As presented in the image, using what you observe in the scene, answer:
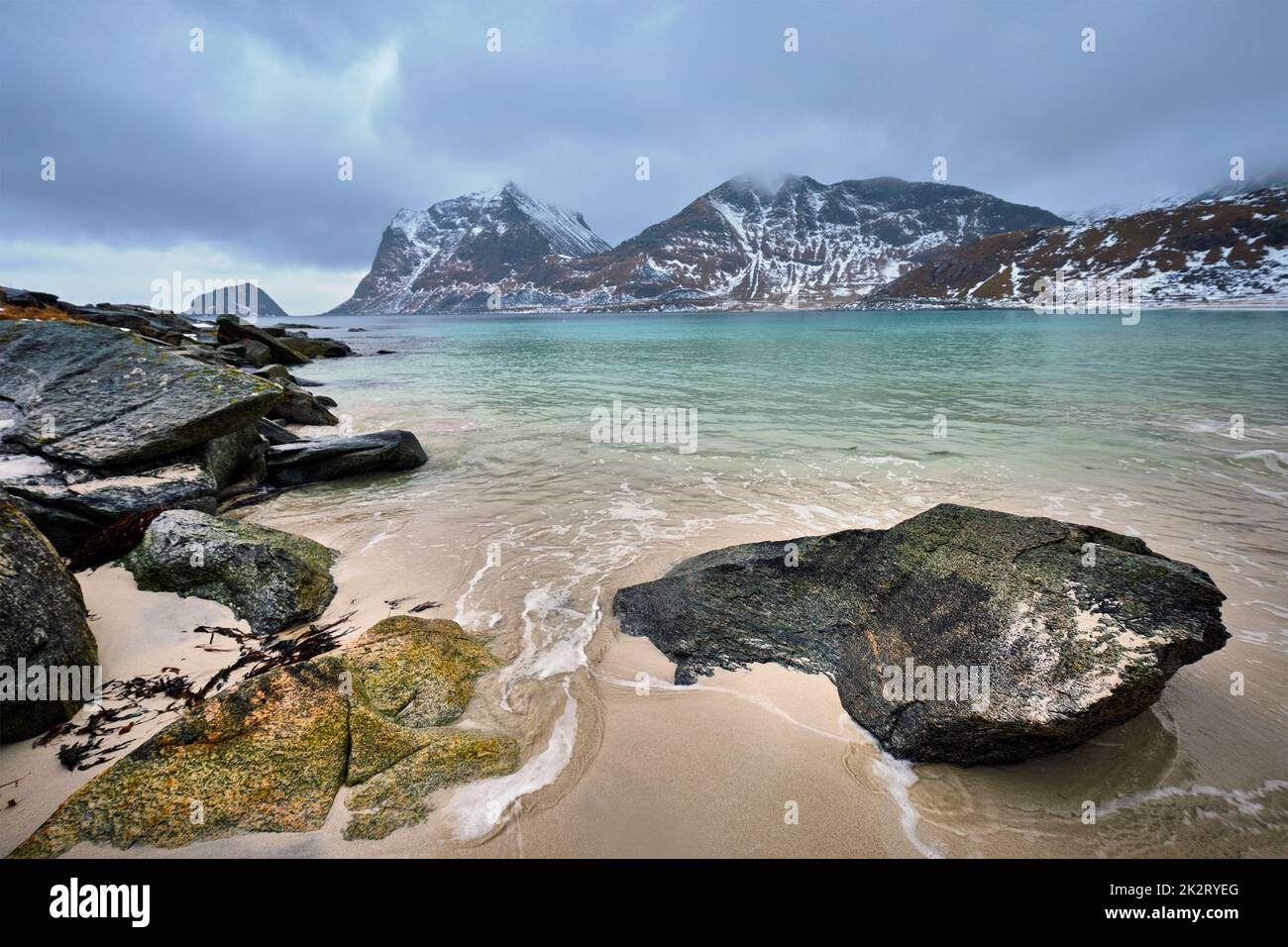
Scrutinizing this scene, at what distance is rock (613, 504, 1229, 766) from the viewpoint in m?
4.03

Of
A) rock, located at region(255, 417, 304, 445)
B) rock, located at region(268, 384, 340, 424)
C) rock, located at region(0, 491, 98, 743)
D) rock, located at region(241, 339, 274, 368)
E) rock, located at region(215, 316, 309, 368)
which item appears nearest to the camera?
rock, located at region(0, 491, 98, 743)

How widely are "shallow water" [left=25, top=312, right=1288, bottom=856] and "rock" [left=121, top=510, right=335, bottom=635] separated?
0.77m

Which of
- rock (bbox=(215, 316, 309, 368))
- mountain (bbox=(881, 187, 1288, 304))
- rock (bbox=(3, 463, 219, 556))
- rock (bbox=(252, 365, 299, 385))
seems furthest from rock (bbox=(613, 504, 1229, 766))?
mountain (bbox=(881, 187, 1288, 304))

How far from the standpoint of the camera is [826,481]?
12.3 m

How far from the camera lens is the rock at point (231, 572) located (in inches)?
248

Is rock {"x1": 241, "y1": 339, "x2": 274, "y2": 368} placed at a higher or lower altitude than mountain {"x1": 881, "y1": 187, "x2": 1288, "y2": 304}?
lower

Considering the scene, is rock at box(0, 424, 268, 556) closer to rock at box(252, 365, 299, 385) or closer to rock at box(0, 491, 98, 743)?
rock at box(0, 491, 98, 743)

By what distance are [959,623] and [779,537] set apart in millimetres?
4480

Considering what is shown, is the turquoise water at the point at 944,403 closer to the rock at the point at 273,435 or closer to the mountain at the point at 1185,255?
the rock at the point at 273,435

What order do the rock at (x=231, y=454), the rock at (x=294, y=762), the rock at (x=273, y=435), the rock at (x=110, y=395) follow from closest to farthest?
the rock at (x=294, y=762)
the rock at (x=110, y=395)
the rock at (x=231, y=454)
the rock at (x=273, y=435)

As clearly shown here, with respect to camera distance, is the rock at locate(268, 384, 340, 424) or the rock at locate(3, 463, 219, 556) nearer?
the rock at locate(3, 463, 219, 556)

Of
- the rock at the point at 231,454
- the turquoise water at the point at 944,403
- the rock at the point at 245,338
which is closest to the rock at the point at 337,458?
the rock at the point at 231,454

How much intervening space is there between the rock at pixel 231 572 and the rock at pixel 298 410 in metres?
14.4
